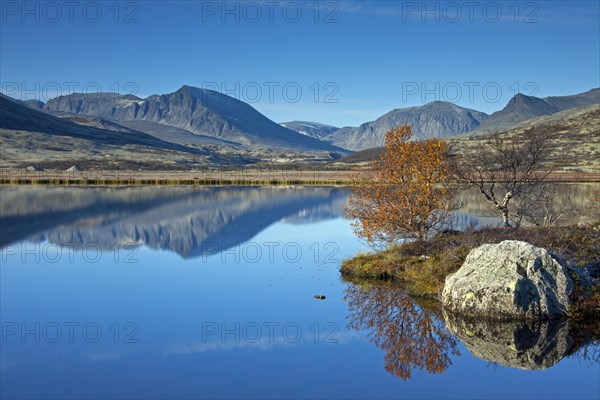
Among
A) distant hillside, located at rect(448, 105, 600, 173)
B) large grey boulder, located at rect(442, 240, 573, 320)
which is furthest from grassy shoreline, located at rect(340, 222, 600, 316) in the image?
distant hillside, located at rect(448, 105, 600, 173)

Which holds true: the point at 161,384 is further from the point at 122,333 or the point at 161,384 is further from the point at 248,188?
the point at 248,188

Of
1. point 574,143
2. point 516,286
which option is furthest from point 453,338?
point 574,143

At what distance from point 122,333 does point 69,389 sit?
184 inches

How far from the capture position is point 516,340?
17.4 metres

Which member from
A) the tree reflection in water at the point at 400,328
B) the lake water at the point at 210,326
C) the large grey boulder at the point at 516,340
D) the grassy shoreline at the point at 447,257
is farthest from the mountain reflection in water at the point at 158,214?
the large grey boulder at the point at 516,340

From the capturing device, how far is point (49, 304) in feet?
74.9

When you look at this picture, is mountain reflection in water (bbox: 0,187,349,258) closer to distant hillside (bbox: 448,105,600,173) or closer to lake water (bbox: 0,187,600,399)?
lake water (bbox: 0,187,600,399)

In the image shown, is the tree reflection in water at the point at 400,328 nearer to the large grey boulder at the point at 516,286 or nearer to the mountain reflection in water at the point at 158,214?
the large grey boulder at the point at 516,286

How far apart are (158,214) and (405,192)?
32.9 metres

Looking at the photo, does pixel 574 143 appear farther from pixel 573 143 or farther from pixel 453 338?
pixel 453 338

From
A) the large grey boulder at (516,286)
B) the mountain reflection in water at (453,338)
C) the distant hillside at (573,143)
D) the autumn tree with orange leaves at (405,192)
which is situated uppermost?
the distant hillside at (573,143)

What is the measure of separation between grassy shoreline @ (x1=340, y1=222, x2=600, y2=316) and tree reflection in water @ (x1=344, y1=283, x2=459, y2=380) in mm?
1164

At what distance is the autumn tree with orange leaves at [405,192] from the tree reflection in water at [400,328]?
194 inches

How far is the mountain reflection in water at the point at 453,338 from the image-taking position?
16.2 metres
